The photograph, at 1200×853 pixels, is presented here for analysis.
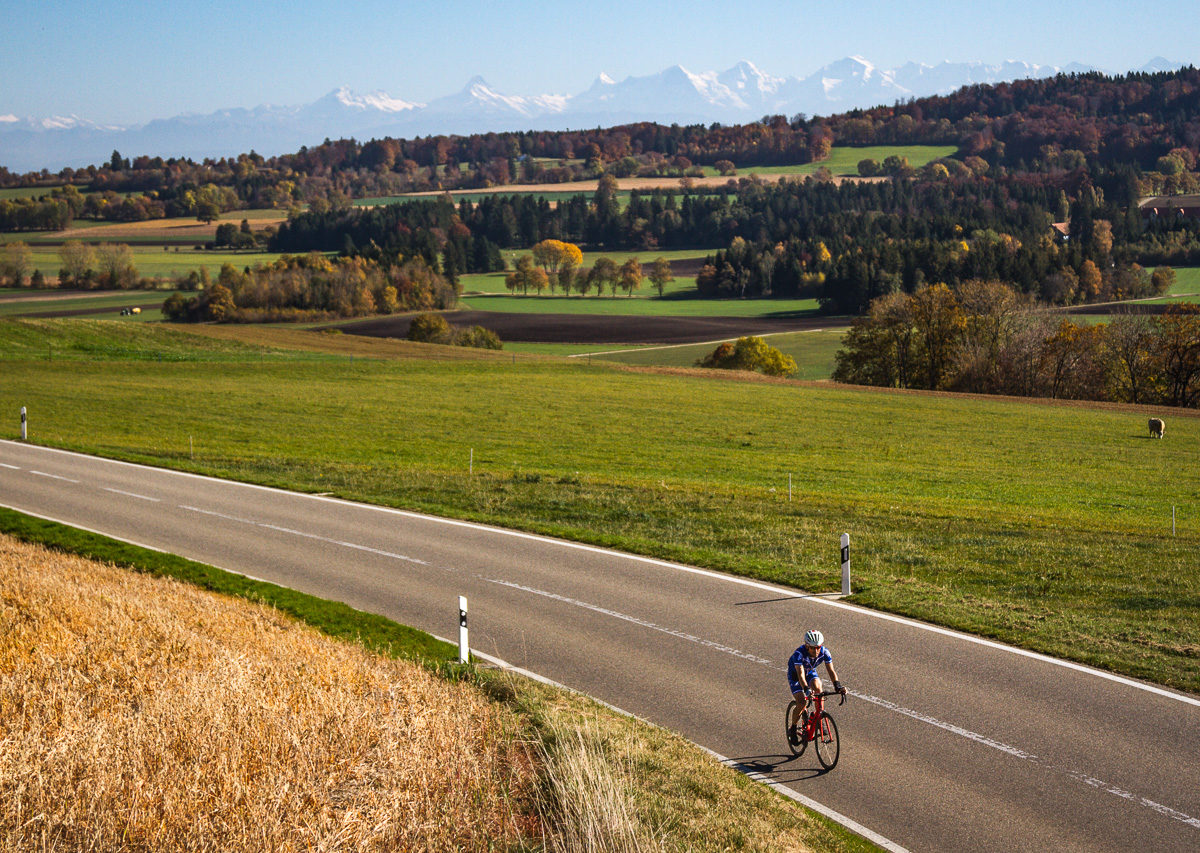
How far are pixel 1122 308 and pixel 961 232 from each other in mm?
56341

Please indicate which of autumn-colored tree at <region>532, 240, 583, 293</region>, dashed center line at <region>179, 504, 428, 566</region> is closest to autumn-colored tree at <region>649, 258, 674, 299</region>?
autumn-colored tree at <region>532, 240, 583, 293</region>

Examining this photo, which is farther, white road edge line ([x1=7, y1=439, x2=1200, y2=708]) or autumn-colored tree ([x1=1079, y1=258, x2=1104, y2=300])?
autumn-colored tree ([x1=1079, y1=258, x2=1104, y2=300])

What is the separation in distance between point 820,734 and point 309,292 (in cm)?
12167

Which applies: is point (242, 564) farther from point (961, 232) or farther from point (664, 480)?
point (961, 232)

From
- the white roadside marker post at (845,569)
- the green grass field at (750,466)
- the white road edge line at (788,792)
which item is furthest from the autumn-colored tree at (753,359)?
the white road edge line at (788,792)

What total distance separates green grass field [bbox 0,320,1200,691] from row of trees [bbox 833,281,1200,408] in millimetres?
11040

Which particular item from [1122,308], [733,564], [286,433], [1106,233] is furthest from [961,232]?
[733,564]

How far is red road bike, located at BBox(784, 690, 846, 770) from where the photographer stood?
10633 millimetres

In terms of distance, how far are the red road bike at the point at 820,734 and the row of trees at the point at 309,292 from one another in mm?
114271

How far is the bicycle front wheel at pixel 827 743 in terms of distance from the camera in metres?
10.7

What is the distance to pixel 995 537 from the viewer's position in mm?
22031

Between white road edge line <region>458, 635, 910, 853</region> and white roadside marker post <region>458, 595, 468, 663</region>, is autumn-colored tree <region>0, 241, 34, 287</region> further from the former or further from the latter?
white road edge line <region>458, 635, 910, 853</region>

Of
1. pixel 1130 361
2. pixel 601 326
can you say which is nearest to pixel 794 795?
pixel 1130 361

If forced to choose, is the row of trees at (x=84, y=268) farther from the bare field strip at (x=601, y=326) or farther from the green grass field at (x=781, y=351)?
the green grass field at (x=781, y=351)
